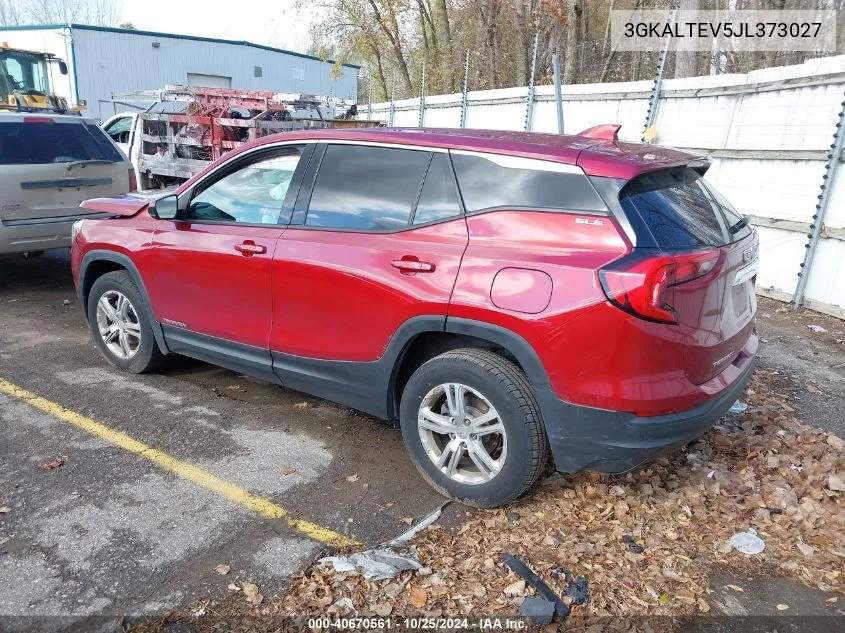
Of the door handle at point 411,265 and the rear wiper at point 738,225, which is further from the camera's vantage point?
the rear wiper at point 738,225

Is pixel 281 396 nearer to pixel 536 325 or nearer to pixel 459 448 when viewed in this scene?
pixel 459 448

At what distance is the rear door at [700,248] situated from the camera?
288 centimetres

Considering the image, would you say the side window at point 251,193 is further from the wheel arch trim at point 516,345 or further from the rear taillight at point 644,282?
the rear taillight at point 644,282

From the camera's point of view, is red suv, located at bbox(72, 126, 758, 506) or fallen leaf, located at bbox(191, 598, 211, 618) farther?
red suv, located at bbox(72, 126, 758, 506)

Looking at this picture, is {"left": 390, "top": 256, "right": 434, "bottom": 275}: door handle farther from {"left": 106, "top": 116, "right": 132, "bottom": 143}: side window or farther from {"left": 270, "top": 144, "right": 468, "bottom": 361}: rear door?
{"left": 106, "top": 116, "right": 132, "bottom": 143}: side window

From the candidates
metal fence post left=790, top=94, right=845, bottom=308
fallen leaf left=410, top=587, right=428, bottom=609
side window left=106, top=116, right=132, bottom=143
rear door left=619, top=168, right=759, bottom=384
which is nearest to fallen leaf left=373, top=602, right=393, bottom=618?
fallen leaf left=410, top=587, right=428, bottom=609

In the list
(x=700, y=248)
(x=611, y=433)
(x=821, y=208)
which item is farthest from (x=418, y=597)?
(x=821, y=208)

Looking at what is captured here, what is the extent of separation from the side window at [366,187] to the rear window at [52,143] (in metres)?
4.54

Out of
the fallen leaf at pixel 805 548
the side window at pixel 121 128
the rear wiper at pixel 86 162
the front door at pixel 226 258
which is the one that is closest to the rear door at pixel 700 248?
the fallen leaf at pixel 805 548

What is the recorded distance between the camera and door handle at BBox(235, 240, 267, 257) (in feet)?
12.7

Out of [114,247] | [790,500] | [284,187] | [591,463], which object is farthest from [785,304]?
[114,247]

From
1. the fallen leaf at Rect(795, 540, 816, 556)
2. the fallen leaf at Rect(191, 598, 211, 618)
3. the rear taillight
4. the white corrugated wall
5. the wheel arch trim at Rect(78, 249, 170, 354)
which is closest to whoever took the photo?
the fallen leaf at Rect(191, 598, 211, 618)

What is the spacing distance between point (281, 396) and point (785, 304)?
5.85 meters

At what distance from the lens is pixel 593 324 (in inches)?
110
